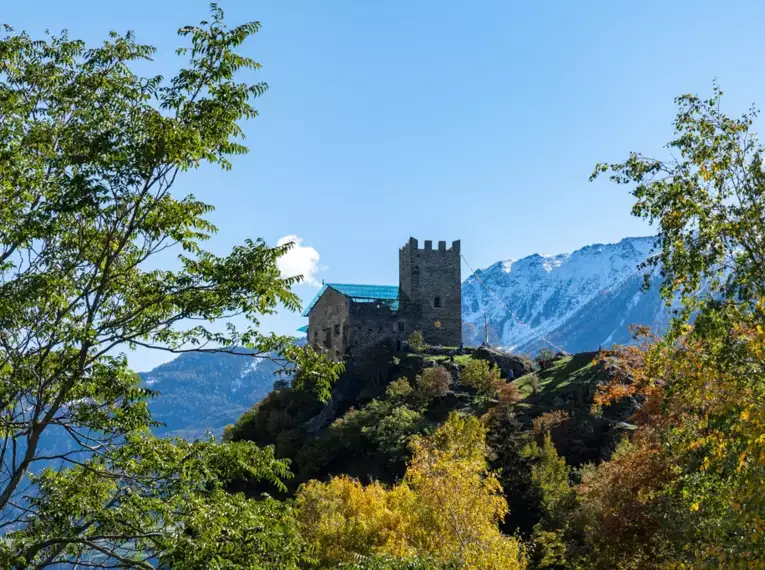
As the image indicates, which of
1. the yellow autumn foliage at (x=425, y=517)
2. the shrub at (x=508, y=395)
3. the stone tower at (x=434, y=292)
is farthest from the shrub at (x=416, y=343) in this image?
the yellow autumn foliage at (x=425, y=517)

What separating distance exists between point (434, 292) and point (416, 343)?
9328mm

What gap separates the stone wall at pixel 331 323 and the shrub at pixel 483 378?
18.2 meters

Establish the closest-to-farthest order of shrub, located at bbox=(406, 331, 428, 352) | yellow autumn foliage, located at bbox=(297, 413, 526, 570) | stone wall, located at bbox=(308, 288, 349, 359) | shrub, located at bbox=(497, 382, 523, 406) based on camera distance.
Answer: yellow autumn foliage, located at bbox=(297, 413, 526, 570) → shrub, located at bbox=(497, 382, 523, 406) → shrub, located at bbox=(406, 331, 428, 352) → stone wall, located at bbox=(308, 288, 349, 359)

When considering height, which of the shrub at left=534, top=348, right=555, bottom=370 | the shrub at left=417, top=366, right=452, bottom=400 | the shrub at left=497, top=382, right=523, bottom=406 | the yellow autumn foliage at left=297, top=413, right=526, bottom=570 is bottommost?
the yellow autumn foliage at left=297, top=413, right=526, bottom=570

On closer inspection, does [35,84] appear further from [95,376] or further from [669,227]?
[669,227]

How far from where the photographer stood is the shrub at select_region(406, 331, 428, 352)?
77250 millimetres

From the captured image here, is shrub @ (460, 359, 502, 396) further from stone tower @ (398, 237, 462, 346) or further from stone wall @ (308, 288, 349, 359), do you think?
stone tower @ (398, 237, 462, 346)

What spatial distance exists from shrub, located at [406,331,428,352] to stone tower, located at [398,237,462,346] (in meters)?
4.89

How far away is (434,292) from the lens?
278 feet

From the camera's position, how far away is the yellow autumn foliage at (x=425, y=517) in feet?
79.7

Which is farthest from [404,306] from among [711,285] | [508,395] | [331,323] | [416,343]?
[711,285]

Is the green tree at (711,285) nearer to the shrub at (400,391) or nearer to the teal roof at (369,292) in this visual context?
the shrub at (400,391)

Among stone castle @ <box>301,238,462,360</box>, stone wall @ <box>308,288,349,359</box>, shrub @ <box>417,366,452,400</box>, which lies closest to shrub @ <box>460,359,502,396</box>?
shrub @ <box>417,366,452,400</box>

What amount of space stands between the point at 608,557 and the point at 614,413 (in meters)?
30.0
